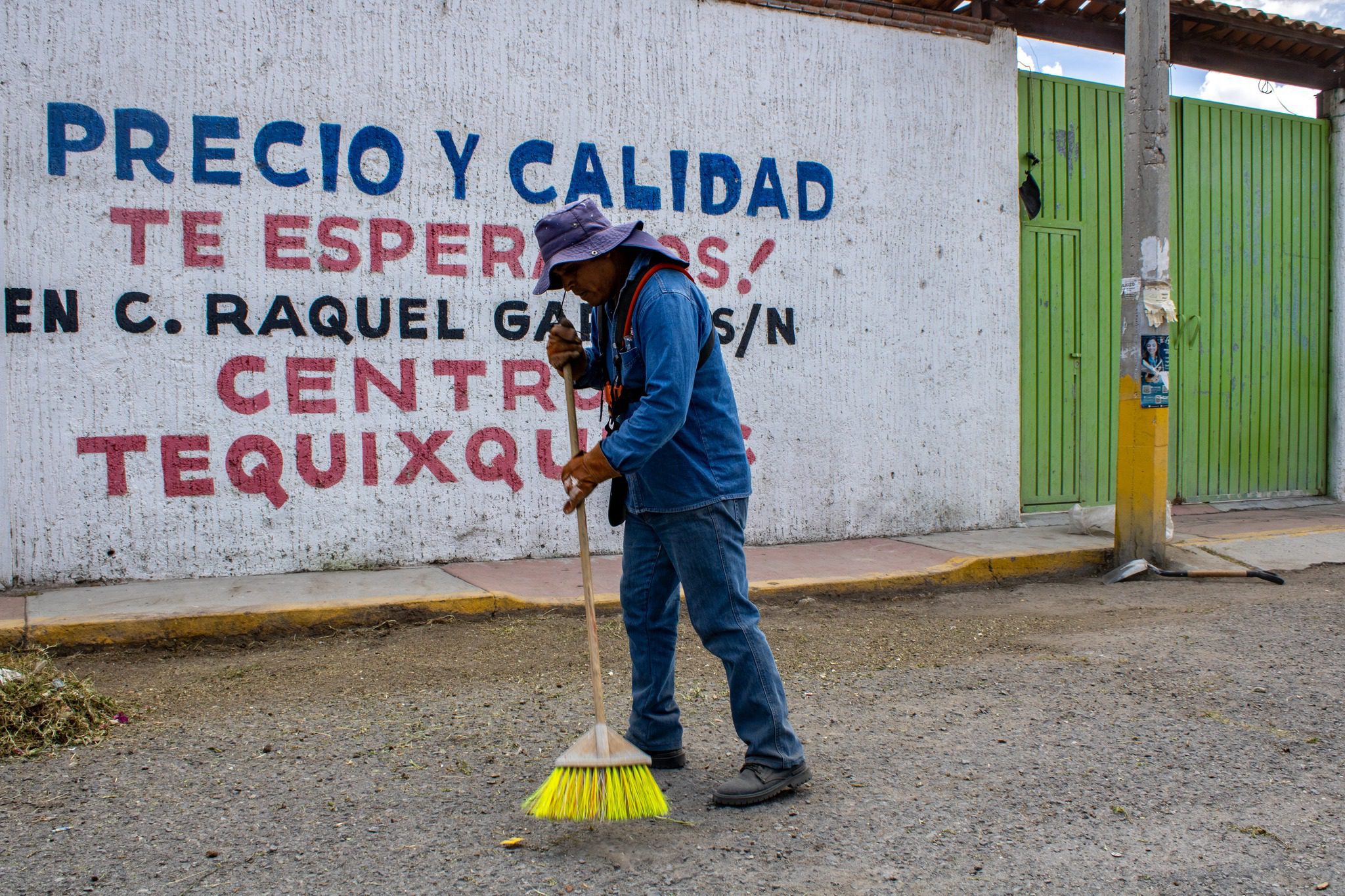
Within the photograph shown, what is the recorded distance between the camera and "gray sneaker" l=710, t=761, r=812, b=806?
120 inches

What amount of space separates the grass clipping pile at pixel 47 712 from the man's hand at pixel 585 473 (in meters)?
1.92

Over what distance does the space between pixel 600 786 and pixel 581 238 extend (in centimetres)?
153

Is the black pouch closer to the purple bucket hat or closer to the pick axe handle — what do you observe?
the purple bucket hat

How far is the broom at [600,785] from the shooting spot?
Answer: 9.28 feet

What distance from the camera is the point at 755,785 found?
3055mm

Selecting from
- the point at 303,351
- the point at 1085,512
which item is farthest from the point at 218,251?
the point at 1085,512

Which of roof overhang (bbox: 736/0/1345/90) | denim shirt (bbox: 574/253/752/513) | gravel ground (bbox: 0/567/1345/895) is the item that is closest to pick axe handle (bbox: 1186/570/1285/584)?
gravel ground (bbox: 0/567/1345/895)

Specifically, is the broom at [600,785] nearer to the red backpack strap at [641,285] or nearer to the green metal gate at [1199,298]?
the red backpack strap at [641,285]

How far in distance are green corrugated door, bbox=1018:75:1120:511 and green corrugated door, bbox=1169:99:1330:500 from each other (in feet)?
2.89

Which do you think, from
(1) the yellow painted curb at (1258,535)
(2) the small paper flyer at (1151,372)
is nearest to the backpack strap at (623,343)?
(2) the small paper flyer at (1151,372)

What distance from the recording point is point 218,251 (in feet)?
20.3

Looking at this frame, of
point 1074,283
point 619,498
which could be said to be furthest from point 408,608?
point 1074,283

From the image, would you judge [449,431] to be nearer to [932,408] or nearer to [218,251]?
[218,251]

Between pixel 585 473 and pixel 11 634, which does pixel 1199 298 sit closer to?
pixel 585 473
